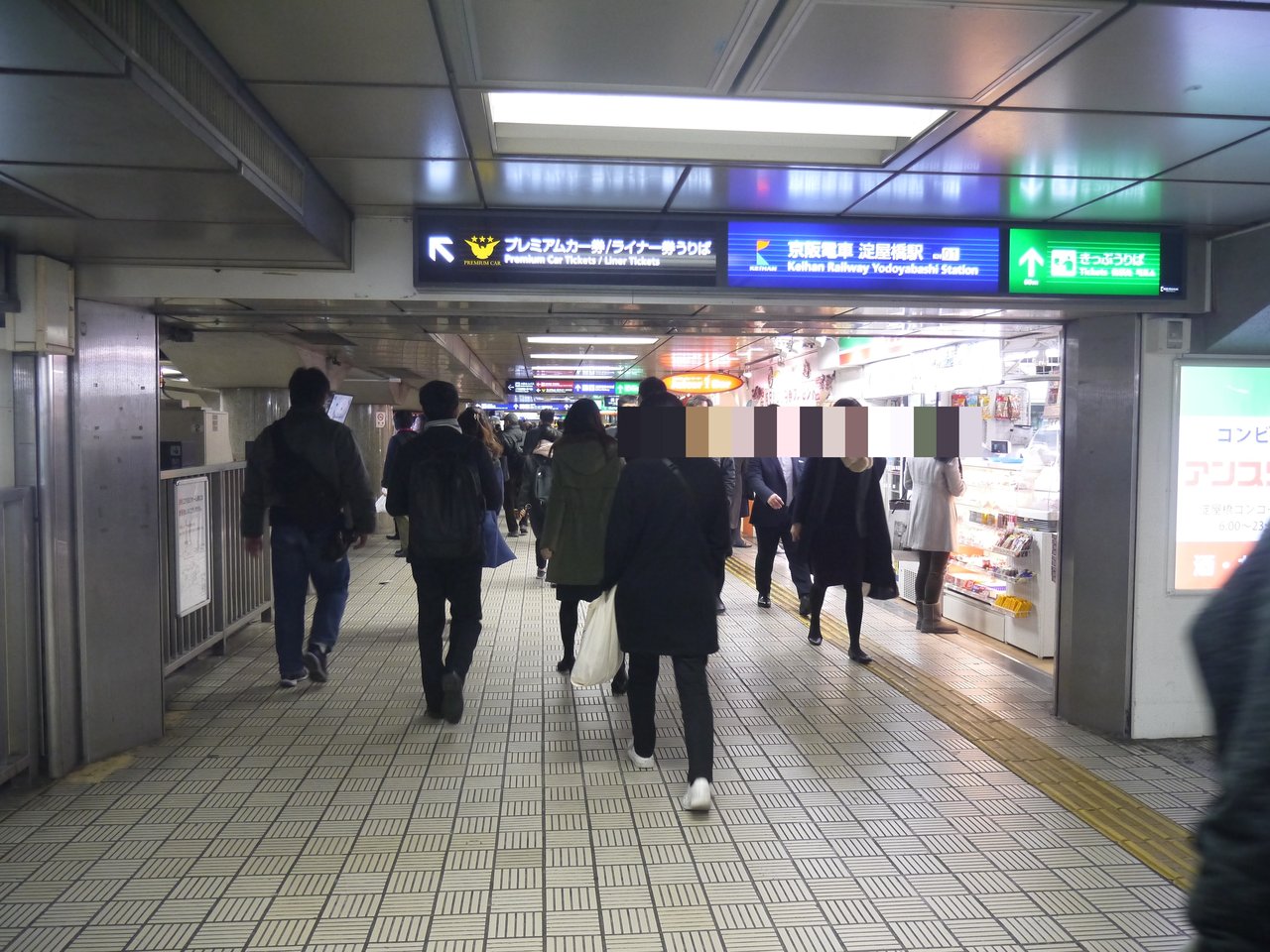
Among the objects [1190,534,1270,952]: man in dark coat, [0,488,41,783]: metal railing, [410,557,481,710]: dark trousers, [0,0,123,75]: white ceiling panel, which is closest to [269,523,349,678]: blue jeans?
[410,557,481,710]: dark trousers

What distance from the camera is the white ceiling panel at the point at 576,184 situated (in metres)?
3.59

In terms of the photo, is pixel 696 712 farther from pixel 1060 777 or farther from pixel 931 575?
pixel 931 575

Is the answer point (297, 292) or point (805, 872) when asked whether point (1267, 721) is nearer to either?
point (805, 872)

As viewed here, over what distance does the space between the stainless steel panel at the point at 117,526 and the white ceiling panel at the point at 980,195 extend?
3.70 metres

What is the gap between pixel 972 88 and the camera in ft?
9.31

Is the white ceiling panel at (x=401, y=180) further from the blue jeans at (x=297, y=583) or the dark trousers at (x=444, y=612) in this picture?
the blue jeans at (x=297, y=583)

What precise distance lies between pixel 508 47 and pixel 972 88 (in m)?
1.51

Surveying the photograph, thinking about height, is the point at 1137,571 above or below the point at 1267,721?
below

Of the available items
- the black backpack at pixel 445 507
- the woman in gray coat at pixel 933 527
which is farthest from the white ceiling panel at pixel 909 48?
the woman in gray coat at pixel 933 527

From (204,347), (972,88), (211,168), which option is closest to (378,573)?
(204,347)

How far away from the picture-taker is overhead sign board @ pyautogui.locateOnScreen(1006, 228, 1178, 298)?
437 centimetres

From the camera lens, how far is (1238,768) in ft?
3.33

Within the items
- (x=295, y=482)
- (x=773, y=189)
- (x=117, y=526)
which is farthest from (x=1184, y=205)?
(x=117, y=526)

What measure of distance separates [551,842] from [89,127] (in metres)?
2.86
